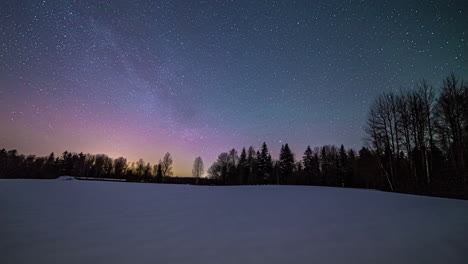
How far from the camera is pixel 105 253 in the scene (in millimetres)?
3072

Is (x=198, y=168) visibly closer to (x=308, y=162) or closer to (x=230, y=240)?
(x=308, y=162)

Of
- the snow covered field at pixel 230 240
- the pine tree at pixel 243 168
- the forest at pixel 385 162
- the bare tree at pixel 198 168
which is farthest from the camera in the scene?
the bare tree at pixel 198 168

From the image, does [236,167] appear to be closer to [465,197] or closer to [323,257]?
[465,197]

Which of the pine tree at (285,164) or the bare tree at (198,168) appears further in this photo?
the bare tree at (198,168)

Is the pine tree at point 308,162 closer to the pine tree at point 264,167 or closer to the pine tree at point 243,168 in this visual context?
the pine tree at point 264,167

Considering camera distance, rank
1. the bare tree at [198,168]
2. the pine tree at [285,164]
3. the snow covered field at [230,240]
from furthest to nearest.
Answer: the bare tree at [198,168] < the pine tree at [285,164] < the snow covered field at [230,240]

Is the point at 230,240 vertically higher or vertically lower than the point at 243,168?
lower

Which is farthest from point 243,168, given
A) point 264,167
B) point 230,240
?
point 230,240

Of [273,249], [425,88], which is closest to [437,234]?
[273,249]

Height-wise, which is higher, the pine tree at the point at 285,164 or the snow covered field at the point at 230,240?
the pine tree at the point at 285,164

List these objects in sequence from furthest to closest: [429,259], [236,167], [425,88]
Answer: [236,167] < [425,88] < [429,259]

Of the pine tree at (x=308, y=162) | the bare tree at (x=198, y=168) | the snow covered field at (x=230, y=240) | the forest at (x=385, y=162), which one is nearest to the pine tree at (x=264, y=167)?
the forest at (x=385, y=162)

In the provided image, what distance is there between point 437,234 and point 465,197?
12.3 m

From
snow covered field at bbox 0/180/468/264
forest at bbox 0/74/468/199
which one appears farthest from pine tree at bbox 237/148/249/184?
snow covered field at bbox 0/180/468/264
